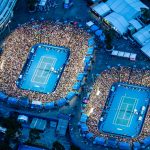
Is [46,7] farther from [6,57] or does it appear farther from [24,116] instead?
[24,116]

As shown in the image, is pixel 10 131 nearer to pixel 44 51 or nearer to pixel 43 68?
pixel 43 68

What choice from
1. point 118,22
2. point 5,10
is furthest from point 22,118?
point 118,22

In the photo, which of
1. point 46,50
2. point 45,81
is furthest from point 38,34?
point 45,81

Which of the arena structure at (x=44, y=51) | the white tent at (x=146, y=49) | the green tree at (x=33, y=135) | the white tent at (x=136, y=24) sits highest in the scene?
the white tent at (x=136, y=24)

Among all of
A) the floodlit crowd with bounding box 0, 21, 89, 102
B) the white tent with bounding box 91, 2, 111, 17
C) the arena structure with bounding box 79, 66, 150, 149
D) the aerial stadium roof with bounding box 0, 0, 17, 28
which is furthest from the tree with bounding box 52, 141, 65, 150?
the white tent with bounding box 91, 2, 111, 17

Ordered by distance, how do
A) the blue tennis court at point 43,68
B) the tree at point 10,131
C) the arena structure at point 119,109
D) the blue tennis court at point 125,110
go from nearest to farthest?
the tree at point 10,131, the arena structure at point 119,109, the blue tennis court at point 125,110, the blue tennis court at point 43,68

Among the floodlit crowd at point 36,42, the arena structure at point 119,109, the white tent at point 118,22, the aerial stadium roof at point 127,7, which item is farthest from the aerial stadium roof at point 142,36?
the floodlit crowd at point 36,42

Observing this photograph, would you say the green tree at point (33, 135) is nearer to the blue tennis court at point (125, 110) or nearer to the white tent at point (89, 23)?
the blue tennis court at point (125, 110)

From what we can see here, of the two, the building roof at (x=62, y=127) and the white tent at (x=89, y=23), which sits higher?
the white tent at (x=89, y=23)
